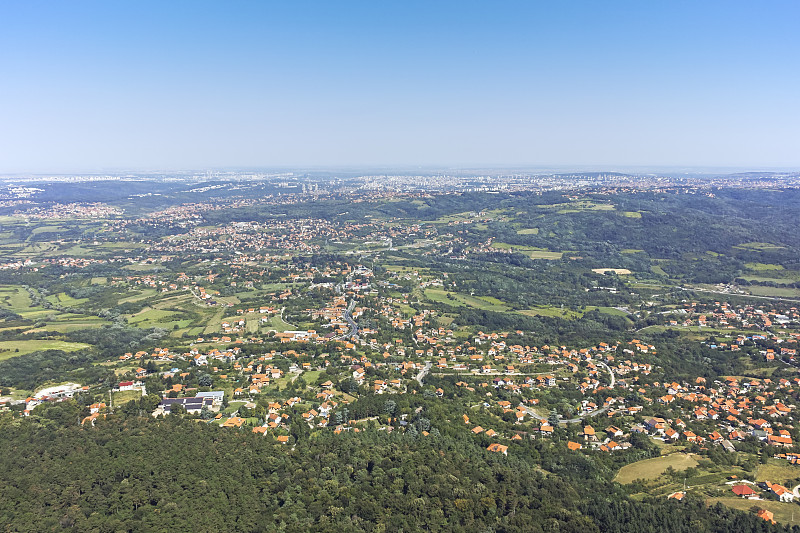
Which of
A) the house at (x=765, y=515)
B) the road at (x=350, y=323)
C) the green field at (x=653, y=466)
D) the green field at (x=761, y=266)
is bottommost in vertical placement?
the green field at (x=653, y=466)

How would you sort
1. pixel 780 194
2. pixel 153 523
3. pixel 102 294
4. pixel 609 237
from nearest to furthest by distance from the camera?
pixel 153 523
pixel 102 294
pixel 609 237
pixel 780 194

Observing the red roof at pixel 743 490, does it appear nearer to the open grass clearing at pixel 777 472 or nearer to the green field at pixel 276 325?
the open grass clearing at pixel 777 472

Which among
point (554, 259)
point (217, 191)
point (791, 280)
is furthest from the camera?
point (217, 191)

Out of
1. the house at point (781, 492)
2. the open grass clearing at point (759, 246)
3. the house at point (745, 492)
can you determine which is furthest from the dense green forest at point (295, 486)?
the open grass clearing at point (759, 246)

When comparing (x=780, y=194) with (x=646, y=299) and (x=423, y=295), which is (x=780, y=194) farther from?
(x=423, y=295)

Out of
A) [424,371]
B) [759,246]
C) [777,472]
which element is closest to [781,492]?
[777,472]

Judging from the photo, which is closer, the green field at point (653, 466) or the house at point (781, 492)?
the house at point (781, 492)

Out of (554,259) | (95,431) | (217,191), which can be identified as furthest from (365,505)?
(217,191)
